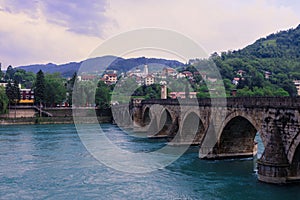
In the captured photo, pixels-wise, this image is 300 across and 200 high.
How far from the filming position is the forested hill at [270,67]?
283 ft

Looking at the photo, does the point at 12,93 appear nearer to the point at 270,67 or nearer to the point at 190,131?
the point at 190,131

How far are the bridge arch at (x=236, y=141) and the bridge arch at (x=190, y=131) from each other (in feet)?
23.9

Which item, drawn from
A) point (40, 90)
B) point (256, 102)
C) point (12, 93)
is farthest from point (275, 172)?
point (12, 93)

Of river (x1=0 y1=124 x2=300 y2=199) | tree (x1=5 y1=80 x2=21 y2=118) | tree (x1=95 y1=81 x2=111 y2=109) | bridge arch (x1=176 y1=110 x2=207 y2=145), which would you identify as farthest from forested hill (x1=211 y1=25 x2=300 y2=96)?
river (x1=0 y1=124 x2=300 y2=199)

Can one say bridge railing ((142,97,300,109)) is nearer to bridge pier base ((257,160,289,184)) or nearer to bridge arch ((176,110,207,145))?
bridge pier base ((257,160,289,184))

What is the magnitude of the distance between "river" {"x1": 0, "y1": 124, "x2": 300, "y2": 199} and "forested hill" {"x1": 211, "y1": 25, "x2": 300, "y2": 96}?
53.2 meters

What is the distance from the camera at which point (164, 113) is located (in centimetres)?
4412

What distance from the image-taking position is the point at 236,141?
27.7 meters

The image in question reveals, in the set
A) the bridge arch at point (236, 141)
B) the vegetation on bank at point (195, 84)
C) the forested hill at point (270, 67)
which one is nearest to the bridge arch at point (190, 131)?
the bridge arch at point (236, 141)

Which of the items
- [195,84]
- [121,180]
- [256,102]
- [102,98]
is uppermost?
[195,84]

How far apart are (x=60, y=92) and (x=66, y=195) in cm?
5793

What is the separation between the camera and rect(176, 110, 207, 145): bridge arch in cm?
3512

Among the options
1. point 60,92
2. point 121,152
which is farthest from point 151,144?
point 60,92

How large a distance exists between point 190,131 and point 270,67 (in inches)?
3462
